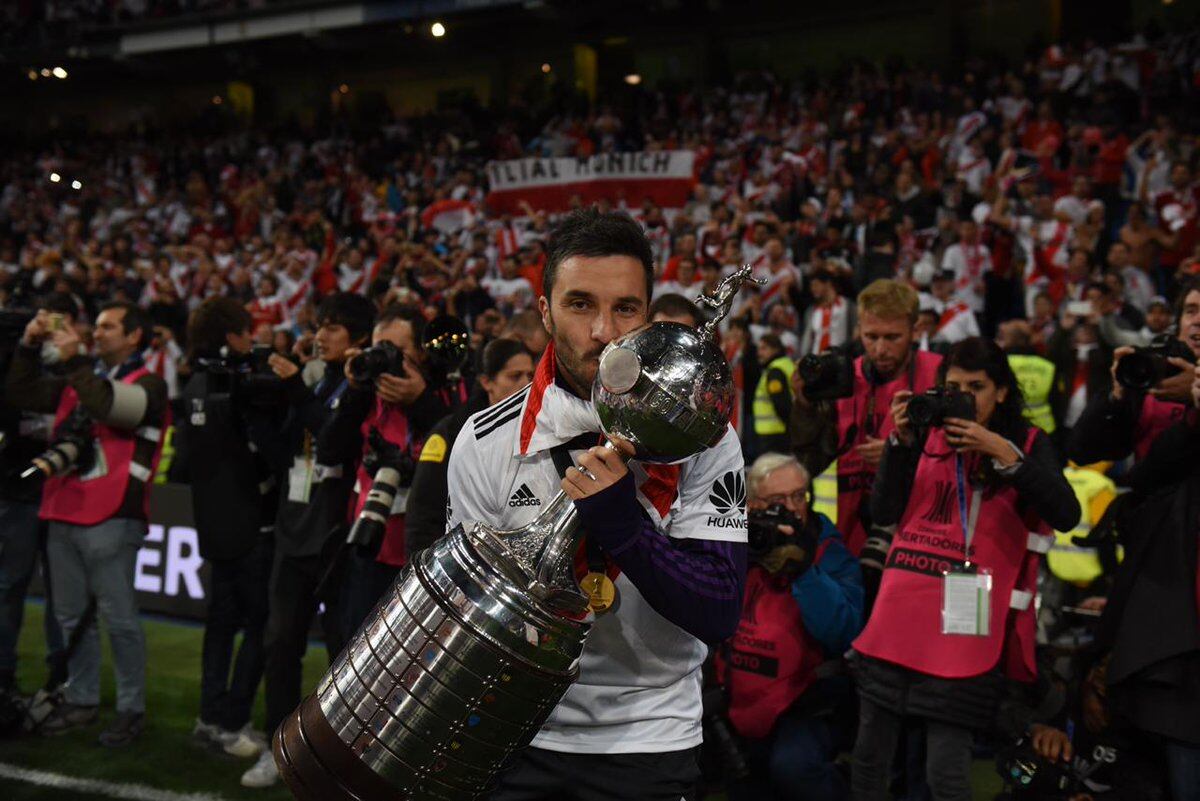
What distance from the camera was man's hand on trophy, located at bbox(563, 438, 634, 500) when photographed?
5.74 ft

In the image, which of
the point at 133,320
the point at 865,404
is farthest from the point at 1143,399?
the point at 133,320

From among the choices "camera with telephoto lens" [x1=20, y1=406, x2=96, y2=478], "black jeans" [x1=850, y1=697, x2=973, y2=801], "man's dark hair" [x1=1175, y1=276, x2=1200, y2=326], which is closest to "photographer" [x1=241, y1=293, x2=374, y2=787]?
"camera with telephoto lens" [x1=20, y1=406, x2=96, y2=478]

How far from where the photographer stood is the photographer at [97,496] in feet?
17.1

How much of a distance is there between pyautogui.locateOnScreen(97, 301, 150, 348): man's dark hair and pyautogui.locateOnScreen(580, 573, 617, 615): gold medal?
4327 mm

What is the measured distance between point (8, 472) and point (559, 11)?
17808 millimetres

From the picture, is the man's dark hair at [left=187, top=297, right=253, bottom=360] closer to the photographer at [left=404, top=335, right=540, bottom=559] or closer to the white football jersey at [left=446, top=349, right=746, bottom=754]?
the photographer at [left=404, top=335, right=540, bottom=559]

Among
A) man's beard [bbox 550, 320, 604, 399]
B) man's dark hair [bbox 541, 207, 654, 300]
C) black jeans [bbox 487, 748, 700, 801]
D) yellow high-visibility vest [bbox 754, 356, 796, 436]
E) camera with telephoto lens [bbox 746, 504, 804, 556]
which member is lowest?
yellow high-visibility vest [bbox 754, 356, 796, 436]

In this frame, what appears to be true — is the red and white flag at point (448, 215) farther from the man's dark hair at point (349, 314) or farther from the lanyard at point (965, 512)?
the lanyard at point (965, 512)

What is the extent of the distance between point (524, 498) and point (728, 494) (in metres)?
0.37

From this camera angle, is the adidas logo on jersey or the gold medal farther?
the adidas logo on jersey

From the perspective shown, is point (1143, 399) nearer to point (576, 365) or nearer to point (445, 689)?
point (576, 365)

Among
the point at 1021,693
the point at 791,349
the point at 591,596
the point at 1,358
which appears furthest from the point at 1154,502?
the point at 791,349

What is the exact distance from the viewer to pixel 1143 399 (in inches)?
145

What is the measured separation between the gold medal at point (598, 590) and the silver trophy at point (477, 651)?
0.11 metres
